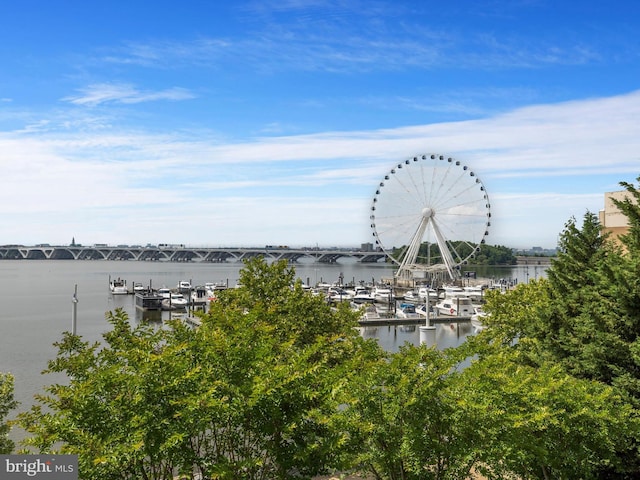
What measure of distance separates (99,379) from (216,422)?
2515mm

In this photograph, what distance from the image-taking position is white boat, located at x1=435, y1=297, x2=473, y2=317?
84.0 meters

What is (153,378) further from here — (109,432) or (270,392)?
(270,392)

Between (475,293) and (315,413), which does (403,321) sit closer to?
(475,293)

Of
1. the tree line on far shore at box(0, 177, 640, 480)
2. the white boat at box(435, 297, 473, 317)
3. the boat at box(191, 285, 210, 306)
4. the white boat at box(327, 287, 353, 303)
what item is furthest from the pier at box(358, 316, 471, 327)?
the tree line on far shore at box(0, 177, 640, 480)

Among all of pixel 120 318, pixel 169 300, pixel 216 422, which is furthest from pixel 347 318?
pixel 169 300

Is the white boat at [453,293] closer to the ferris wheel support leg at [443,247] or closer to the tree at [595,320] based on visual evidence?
the ferris wheel support leg at [443,247]

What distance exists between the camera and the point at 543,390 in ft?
46.0

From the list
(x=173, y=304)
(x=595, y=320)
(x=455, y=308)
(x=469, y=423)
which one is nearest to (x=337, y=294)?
(x=455, y=308)

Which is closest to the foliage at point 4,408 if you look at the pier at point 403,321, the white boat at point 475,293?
the pier at point 403,321

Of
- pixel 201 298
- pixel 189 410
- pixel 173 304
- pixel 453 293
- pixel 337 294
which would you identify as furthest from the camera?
pixel 337 294

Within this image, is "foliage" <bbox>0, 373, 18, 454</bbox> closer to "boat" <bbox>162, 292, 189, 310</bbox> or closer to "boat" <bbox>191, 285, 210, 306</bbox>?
"boat" <bbox>162, 292, 189, 310</bbox>

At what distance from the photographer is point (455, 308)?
84.6 m

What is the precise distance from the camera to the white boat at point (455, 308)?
84.0 m

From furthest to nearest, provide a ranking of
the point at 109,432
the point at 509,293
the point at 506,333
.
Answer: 1. the point at 509,293
2. the point at 506,333
3. the point at 109,432
